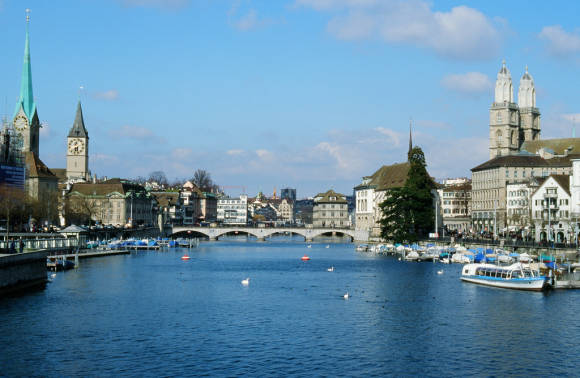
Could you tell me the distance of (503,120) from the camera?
172 meters

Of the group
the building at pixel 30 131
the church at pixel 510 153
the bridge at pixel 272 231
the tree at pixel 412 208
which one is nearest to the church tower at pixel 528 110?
the church at pixel 510 153

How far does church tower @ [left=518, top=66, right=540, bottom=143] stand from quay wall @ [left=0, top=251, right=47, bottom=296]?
432 ft

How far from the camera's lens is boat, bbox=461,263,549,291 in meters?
64.1

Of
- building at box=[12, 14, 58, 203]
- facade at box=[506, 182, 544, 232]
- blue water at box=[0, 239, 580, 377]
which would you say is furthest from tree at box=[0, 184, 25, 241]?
facade at box=[506, 182, 544, 232]

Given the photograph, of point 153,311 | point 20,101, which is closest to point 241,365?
point 153,311

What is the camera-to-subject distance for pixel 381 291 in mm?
66375

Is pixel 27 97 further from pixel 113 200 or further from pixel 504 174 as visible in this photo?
pixel 504 174

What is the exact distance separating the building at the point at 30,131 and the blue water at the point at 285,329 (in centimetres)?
8993

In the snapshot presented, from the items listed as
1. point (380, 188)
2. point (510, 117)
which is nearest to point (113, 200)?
point (380, 188)

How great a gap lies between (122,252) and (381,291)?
210ft

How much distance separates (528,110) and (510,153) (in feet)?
45.2

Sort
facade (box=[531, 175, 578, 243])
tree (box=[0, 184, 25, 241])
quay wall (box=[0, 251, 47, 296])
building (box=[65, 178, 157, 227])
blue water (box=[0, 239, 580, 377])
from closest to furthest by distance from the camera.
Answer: blue water (box=[0, 239, 580, 377])
quay wall (box=[0, 251, 47, 296])
tree (box=[0, 184, 25, 241])
facade (box=[531, 175, 578, 243])
building (box=[65, 178, 157, 227])

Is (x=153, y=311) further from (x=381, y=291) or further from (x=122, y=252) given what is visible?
(x=122, y=252)

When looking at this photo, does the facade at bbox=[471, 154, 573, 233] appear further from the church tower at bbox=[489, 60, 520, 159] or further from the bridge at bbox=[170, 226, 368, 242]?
the bridge at bbox=[170, 226, 368, 242]
